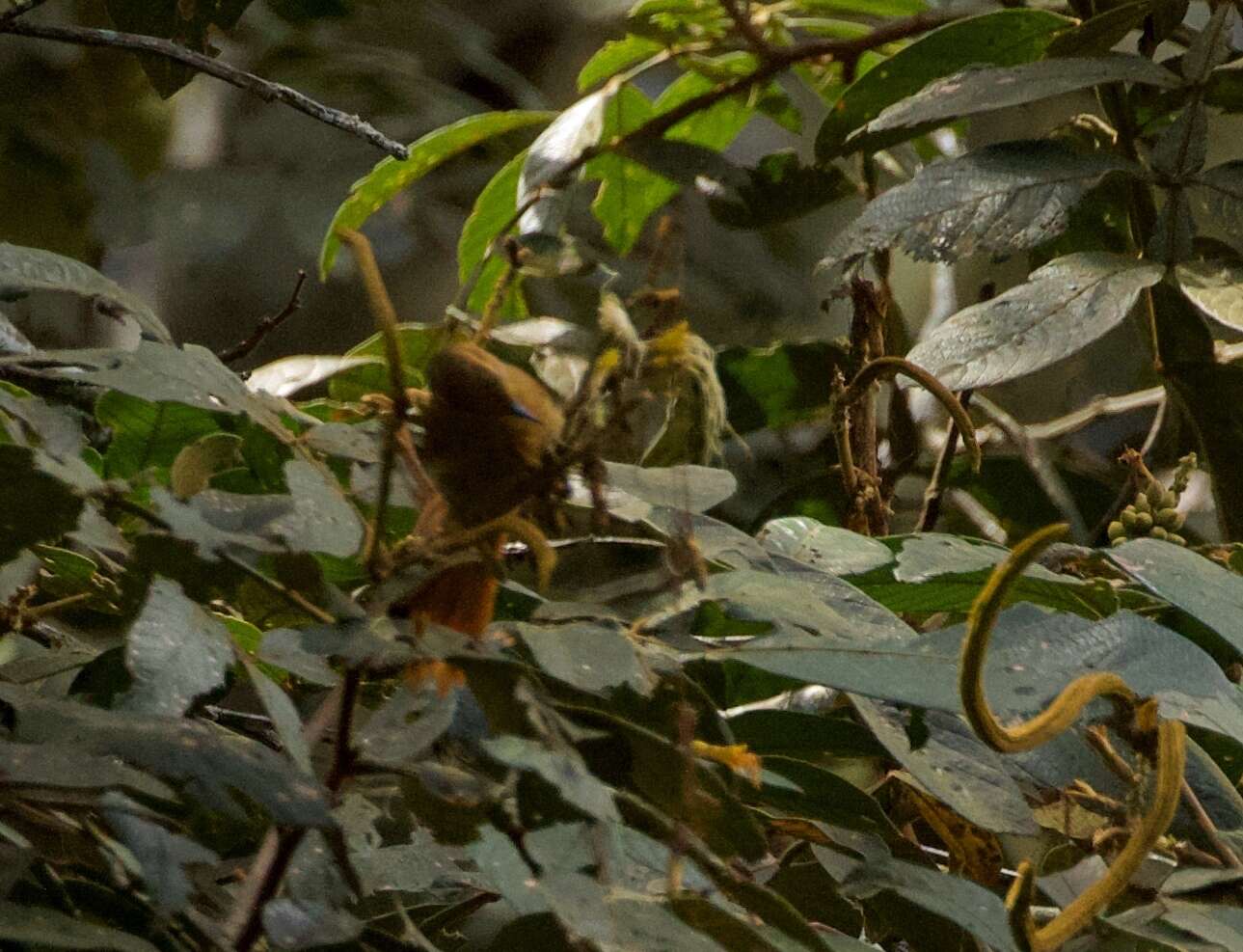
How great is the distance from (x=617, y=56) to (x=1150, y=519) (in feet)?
→ 1.94

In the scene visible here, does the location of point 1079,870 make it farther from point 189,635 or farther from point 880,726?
point 189,635

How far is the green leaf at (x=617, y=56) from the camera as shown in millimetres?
1178

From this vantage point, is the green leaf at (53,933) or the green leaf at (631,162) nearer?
the green leaf at (53,933)

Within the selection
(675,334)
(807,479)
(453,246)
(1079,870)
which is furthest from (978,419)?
(453,246)

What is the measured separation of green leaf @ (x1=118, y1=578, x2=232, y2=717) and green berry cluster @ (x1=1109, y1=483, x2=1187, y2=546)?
0.60 metres

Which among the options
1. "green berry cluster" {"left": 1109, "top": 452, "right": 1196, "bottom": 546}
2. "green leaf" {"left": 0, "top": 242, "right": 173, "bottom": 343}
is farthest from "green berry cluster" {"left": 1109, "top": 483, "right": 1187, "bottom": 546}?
"green leaf" {"left": 0, "top": 242, "right": 173, "bottom": 343}

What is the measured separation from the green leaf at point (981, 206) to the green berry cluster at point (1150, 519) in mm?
183

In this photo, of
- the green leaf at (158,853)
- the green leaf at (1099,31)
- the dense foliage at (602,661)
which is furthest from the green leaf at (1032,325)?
the green leaf at (158,853)

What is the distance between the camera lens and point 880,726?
0.50 metres

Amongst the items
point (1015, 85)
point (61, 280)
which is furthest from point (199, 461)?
point (1015, 85)

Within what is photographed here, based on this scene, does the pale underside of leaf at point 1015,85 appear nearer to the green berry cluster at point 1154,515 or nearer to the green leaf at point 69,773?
the green berry cluster at point 1154,515

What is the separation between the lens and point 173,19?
0.84 m

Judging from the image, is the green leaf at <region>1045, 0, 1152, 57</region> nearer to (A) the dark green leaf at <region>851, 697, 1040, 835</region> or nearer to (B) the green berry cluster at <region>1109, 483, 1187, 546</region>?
(B) the green berry cluster at <region>1109, 483, 1187, 546</region>

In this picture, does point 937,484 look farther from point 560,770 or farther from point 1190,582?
point 560,770
